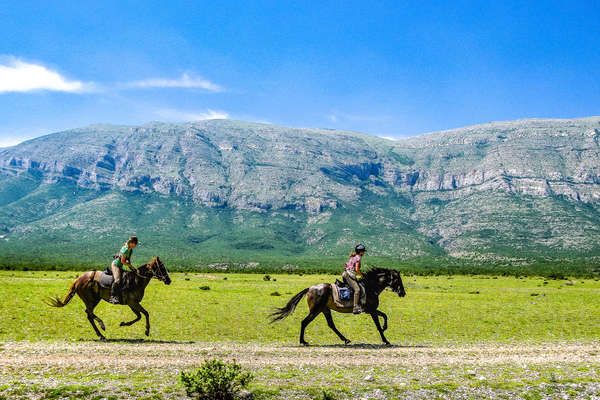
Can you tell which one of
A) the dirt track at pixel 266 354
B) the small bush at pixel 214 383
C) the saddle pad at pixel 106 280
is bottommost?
the dirt track at pixel 266 354

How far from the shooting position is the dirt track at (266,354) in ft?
42.4

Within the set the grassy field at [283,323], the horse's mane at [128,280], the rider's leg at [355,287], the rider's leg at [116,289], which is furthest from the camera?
the grassy field at [283,323]

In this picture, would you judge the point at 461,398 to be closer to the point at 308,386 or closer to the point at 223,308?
the point at 308,386

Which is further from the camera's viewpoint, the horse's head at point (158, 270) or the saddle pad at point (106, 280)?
the horse's head at point (158, 270)

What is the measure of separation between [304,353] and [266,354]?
1.49 meters

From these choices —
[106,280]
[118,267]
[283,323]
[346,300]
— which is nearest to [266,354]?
[346,300]

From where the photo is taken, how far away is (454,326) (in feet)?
80.5

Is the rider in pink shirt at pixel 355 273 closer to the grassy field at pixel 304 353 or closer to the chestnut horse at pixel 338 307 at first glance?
the chestnut horse at pixel 338 307

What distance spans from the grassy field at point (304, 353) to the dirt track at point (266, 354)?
4 cm

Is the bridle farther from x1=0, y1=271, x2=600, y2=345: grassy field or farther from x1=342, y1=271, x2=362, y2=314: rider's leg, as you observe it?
x1=342, y1=271, x2=362, y2=314: rider's leg

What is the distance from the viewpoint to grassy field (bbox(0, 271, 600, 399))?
1035cm

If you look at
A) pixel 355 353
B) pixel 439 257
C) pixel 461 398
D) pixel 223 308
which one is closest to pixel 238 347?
pixel 355 353

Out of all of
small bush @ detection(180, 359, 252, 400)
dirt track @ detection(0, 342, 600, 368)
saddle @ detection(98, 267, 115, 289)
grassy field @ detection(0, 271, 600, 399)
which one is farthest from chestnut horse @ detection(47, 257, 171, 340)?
small bush @ detection(180, 359, 252, 400)

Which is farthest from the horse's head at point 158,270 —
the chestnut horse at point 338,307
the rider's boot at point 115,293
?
the chestnut horse at point 338,307
